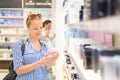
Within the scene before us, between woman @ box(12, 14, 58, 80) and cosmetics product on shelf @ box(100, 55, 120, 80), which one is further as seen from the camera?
woman @ box(12, 14, 58, 80)

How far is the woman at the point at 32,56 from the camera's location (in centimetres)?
295

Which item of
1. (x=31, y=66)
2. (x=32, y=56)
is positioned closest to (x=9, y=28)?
(x=32, y=56)

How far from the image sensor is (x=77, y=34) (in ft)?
10.4

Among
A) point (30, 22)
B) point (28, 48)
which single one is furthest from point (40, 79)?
point (30, 22)

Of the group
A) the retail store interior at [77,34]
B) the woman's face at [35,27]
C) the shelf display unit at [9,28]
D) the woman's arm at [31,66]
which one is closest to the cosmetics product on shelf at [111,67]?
the retail store interior at [77,34]

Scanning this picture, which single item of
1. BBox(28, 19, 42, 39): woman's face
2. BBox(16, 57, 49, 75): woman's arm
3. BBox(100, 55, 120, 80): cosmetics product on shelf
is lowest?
BBox(16, 57, 49, 75): woman's arm

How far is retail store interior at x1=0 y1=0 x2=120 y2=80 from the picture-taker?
104cm

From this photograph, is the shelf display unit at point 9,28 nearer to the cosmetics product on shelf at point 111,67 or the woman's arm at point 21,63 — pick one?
the woman's arm at point 21,63

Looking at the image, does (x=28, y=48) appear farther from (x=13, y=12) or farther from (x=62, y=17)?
(x=13, y=12)

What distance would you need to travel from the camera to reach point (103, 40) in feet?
4.86

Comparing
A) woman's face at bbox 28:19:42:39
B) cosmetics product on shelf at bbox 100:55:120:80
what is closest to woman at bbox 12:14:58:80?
woman's face at bbox 28:19:42:39

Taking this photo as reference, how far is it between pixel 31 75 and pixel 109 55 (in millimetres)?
2097

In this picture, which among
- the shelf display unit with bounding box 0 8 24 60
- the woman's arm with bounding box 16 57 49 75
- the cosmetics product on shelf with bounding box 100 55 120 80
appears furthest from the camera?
the shelf display unit with bounding box 0 8 24 60

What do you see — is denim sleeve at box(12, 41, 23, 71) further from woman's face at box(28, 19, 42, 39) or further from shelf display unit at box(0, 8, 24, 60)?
shelf display unit at box(0, 8, 24, 60)
